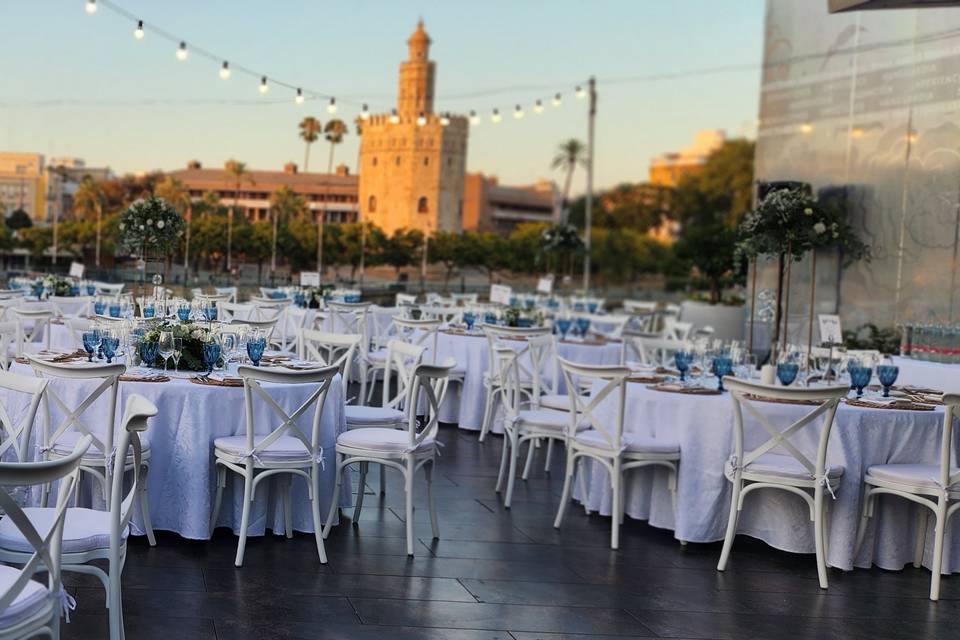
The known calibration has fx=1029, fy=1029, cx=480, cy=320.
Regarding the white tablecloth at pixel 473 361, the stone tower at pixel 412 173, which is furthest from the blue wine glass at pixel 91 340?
the stone tower at pixel 412 173

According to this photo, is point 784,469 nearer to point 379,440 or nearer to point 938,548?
point 938,548

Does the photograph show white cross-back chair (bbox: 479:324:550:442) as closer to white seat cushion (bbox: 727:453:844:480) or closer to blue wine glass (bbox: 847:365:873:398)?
blue wine glass (bbox: 847:365:873:398)

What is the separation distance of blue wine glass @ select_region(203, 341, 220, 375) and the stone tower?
210ft

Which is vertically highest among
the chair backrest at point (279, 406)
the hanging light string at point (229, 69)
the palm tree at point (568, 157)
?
the palm tree at point (568, 157)

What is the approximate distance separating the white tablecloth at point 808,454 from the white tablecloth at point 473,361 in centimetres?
354

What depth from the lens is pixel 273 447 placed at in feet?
15.8

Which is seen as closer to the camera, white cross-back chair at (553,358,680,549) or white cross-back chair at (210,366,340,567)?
white cross-back chair at (210,366,340,567)

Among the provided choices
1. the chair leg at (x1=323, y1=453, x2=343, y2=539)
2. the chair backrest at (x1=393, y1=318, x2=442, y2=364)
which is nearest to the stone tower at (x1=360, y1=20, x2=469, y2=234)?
the chair backrest at (x1=393, y1=318, x2=442, y2=364)

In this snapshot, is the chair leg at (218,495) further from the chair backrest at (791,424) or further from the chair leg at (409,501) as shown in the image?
the chair backrest at (791,424)

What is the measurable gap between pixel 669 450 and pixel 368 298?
15356mm

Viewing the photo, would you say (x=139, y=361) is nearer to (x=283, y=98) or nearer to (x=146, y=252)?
(x=146, y=252)

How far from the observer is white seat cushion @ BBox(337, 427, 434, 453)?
5.06m

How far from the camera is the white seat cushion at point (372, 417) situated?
5.75 meters

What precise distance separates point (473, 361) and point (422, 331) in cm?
69
